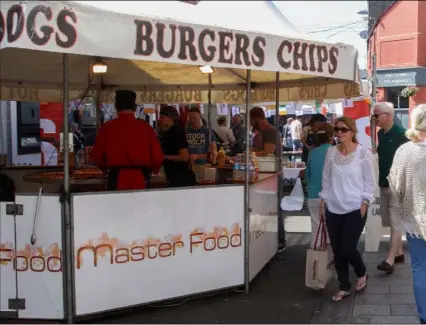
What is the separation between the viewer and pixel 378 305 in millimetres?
5398

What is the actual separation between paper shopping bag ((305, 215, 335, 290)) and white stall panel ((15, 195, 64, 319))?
2.50 metres

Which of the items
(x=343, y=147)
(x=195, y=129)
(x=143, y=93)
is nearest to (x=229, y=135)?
(x=143, y=93)

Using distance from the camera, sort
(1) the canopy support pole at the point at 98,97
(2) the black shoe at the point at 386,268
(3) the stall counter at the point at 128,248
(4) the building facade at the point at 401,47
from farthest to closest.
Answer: (4) the building facade at the point at 401,47 → (1) the canopy support pole at the point at 98,97 → (2) the black shoe at the point at 386,268 → (3) the stall counter at the point at 128,248

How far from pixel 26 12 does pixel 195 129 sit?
4772 millimetres

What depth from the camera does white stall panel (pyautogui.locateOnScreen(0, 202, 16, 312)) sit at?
4789 millimetres

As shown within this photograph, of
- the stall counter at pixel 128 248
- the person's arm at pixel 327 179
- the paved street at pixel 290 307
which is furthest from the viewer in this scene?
the person's arm at pixel 327 179

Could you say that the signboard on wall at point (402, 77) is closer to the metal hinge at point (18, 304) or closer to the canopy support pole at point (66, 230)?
the canopy support pole at point (66, 230)

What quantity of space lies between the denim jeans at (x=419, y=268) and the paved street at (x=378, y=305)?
534 millimetres

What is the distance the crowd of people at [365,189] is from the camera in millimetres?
4375

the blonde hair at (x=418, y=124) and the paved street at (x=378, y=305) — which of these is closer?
the blonde hair at (x=418, y=124)

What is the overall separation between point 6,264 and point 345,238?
305 cm

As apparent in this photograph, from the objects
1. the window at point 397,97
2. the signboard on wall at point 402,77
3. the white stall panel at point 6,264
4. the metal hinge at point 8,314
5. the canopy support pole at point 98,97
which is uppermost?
the signboard on wall at point 402,77

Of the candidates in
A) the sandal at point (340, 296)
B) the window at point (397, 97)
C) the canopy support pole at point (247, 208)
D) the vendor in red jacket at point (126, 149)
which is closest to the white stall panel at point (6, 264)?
the vendor in red jacket at point (126, 149)

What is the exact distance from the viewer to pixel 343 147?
18.0 feet
